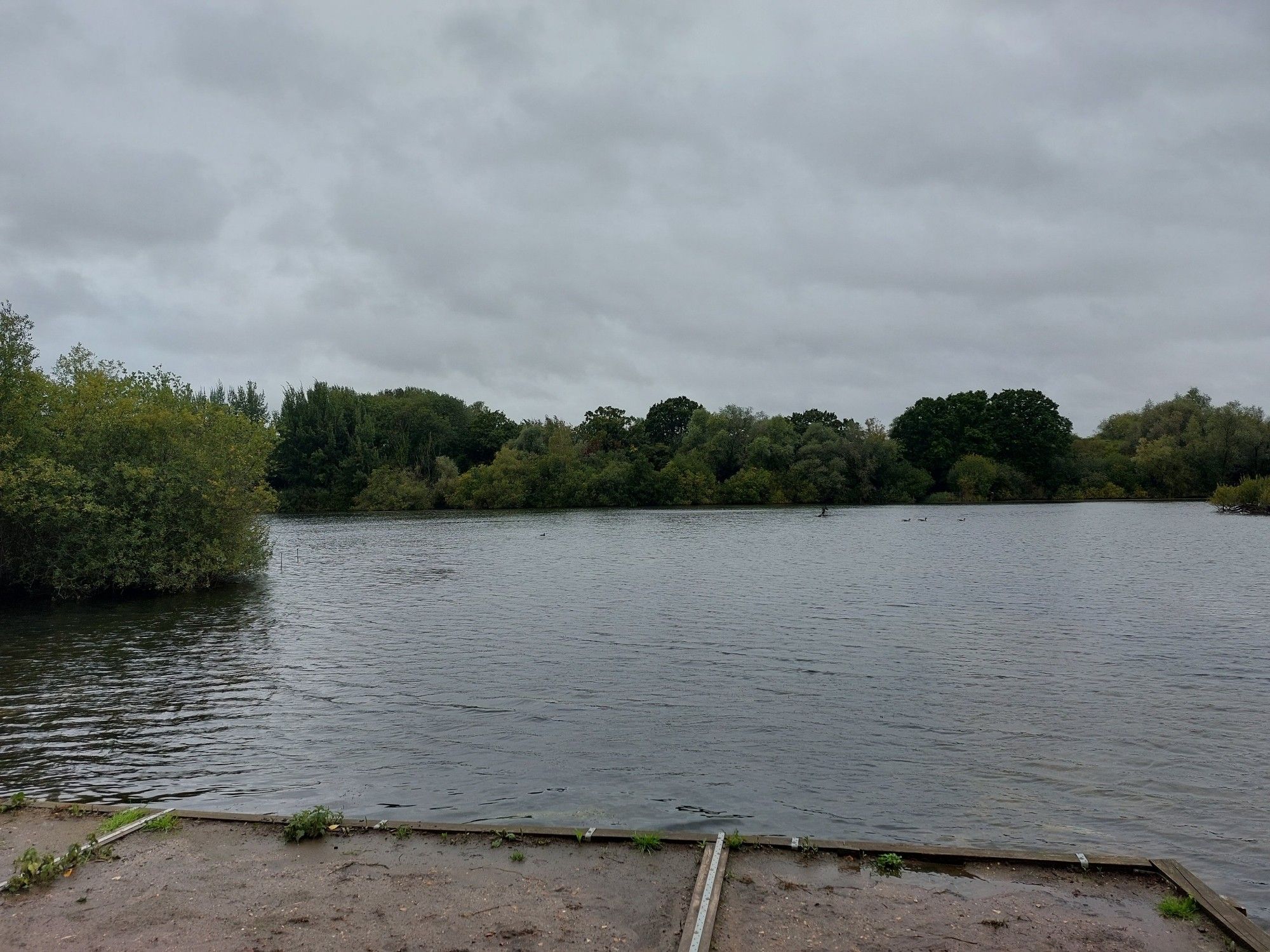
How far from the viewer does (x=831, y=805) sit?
38.6 feet

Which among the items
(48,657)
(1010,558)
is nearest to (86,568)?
(48,657)

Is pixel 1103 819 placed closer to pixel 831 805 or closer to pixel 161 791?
pixel 831 805

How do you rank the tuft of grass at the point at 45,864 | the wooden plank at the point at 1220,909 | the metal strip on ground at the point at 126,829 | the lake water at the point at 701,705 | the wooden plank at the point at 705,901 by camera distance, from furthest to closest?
1. the lake water at the point at 701,705
2. the metal strip on ground at the point at 126,829
3. the tuft of grass at the point at 45,864
4. the wooden plank at the point at 1220,909
5. the wooden plank at the point at 705,901

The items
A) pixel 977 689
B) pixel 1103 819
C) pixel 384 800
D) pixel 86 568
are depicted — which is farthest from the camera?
pixel 86 568

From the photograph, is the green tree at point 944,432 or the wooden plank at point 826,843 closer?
the wooden plank at point 826,843

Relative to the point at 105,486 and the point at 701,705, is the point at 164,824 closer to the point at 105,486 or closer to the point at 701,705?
the point at 701,705

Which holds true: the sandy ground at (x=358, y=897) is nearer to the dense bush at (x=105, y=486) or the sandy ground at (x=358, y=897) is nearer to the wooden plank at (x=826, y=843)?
the wooden plank at (x=826, y=843)

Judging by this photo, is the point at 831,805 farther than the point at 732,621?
No

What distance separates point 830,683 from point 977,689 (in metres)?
3.14

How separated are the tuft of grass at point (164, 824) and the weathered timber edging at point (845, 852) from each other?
0.09 m

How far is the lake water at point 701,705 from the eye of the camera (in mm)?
Answer: 11773

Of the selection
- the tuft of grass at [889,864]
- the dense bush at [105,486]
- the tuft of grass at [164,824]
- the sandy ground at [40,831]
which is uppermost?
the dense bush at [105,486]

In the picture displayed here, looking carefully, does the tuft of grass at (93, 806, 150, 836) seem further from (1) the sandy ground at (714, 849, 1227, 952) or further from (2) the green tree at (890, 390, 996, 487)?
(2) the green tree at (890, 390, 996, 487)

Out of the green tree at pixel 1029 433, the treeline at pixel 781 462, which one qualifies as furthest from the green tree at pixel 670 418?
the green tree at pixel 1029 433
